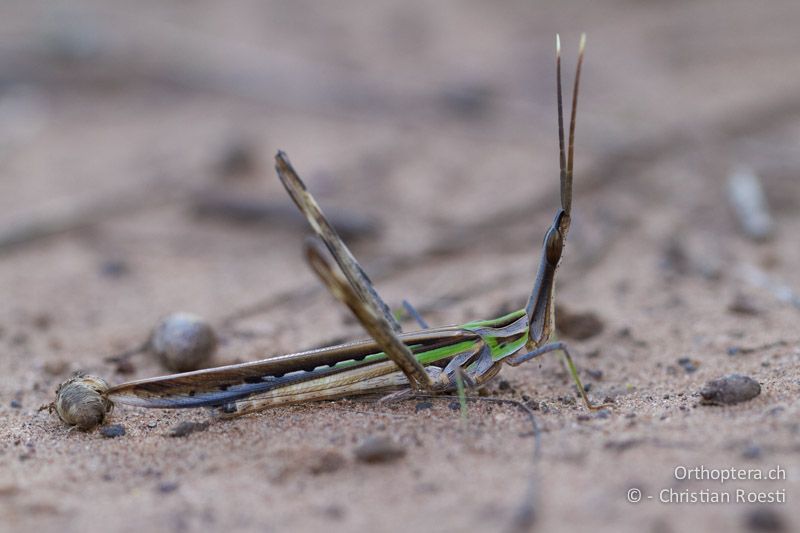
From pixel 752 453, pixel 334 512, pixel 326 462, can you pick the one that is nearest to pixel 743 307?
pixel 752 453

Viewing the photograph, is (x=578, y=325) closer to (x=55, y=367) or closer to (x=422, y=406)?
(x=422, y=406)

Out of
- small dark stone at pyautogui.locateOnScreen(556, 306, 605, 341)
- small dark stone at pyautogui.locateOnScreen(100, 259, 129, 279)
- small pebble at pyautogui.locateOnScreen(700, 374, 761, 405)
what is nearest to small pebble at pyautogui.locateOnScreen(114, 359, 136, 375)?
small dark stone at pyautogui.locateOnScreen(100, 259, 129, 279)

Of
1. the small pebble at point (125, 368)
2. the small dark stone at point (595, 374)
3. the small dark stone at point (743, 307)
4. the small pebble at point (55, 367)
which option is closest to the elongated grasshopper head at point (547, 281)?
the small dark stone at point (595, 374)

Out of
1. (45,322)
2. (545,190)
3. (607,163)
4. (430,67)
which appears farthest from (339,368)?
(430,67)

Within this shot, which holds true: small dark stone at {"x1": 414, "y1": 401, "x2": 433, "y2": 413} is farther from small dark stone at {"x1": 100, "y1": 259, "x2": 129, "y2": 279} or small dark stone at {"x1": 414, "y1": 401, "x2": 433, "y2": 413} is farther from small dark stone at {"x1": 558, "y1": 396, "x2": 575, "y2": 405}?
small dark stone at {"x1": 100, "y1": 259, "x2": 129, "y2": 279}

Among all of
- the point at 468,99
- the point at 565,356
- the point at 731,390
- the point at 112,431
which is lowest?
the point at 731,390

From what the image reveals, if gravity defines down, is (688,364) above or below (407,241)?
below

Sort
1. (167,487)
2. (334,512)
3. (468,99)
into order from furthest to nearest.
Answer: (468,99)
(167,487)
(334,512)
